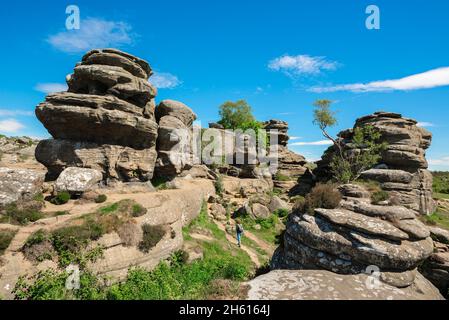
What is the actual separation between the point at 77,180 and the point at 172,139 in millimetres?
10660

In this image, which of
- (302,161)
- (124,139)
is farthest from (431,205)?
(124,139)

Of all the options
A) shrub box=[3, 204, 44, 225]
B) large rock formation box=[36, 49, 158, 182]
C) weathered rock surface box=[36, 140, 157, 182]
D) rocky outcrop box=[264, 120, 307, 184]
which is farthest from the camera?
rocky outcrop box=[264, 120, 307, 184]

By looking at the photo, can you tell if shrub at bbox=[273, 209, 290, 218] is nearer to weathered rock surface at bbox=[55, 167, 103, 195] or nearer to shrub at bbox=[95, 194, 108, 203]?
shrub at bbox=[95, 194, 108, 203]

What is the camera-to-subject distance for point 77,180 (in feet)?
66.3

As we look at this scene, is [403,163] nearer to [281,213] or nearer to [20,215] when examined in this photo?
[281,213]

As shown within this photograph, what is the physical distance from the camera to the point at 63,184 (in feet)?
64.0

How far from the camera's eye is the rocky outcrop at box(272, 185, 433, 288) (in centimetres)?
1003

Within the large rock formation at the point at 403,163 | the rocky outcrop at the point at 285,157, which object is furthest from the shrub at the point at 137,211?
the rocky outcrop at the point at 285,157

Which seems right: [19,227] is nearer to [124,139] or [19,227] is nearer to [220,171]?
[124,139]

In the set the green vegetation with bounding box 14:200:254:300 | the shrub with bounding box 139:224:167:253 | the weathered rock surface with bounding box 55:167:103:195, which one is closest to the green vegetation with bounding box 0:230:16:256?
the green vegetation with bounding box 14:200:254:300

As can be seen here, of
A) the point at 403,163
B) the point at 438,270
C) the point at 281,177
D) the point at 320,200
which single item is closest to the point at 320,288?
the point at 320,200

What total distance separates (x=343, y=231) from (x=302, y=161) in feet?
159

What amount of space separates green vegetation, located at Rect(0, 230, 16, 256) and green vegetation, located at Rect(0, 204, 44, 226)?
72.7 inches

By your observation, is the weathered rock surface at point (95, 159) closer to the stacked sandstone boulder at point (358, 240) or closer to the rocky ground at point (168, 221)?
the rocky ground at point (168, 221)
